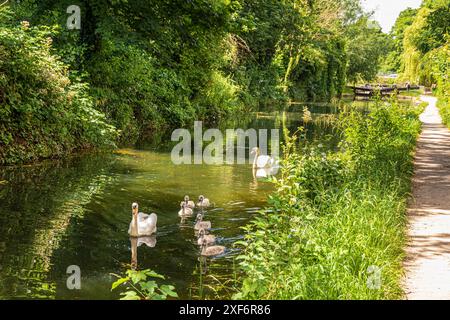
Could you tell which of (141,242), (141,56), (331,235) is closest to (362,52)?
(141,56)

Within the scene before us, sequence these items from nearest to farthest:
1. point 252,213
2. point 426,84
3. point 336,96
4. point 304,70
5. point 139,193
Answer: point 252,213, point 139,193, point 304,70, point 336,96, point 426,84

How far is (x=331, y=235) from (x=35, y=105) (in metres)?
9.40

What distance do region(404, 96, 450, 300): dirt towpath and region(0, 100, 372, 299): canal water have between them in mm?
2151

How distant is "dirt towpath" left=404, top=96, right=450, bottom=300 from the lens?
6.21m

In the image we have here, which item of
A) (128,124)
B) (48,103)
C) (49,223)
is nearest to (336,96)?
(128,124)

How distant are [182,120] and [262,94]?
756 inches

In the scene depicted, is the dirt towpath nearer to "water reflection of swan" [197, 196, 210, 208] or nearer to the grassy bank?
the grassy bank

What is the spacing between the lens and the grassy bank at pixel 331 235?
18.9ft

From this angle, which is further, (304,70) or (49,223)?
(304,70)

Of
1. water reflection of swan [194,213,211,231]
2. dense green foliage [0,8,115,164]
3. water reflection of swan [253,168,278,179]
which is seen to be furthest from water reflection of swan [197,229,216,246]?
dense green foliage [0,8,115,164]

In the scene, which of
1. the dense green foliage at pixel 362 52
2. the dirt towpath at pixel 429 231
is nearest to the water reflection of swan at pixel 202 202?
the dirt towpath at pixel 429 231

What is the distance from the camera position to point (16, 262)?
7586 millimetres

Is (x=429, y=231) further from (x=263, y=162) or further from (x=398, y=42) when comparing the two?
(x=398, y=42)

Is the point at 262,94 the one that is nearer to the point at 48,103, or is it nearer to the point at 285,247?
the point at 48,103
